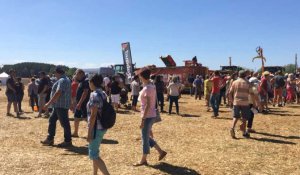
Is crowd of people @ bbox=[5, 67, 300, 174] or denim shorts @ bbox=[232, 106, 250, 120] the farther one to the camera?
denim shorts @ bbox=[232, 106, 250, 120]

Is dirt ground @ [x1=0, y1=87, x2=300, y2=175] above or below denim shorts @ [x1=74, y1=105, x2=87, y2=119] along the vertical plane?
below

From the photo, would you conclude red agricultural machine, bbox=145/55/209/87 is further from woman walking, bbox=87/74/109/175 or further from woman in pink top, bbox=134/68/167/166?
woman walking, bbox=87/74/109/175

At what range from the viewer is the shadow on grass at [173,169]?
6541 mm

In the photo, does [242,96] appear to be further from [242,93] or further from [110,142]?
[110,142]

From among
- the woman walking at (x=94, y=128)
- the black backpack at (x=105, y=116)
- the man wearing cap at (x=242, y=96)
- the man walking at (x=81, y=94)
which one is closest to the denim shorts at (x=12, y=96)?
the man walking at (x=81, y=94)

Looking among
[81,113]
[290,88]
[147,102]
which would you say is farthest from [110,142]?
[290,88]

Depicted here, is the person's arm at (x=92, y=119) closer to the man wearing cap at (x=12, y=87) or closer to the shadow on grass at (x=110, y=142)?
the shadow on grass at (x=110, y=142)

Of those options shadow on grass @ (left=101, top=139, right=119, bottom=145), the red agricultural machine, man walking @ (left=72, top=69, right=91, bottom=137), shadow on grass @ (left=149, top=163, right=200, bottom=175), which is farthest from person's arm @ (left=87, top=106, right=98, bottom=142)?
the red agricultural machine

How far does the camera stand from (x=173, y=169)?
22.1 ft

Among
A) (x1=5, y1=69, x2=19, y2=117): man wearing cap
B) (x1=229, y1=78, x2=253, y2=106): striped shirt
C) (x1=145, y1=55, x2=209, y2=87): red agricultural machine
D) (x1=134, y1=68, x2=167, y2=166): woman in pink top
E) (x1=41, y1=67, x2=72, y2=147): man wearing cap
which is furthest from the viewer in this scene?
(x1=145, y1=55, x2=209, y2=87): red agricultural machine

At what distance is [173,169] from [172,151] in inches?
58.6

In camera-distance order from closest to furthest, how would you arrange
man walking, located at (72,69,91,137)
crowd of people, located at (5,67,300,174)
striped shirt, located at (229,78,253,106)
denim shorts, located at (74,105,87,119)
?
crowd of people, located at (5,67,300,174), man walking, located at (72,69,91,137), denim shorts, located at (74,105,87,119), striped shirt, located at (229,78,253,106)

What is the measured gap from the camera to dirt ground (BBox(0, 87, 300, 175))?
6754mm

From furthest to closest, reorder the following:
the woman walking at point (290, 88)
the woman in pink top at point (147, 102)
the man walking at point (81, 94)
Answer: the woman walking at point (290, 88), the man walking at point (81, 94), the woman in pink top at point (147, 102)
